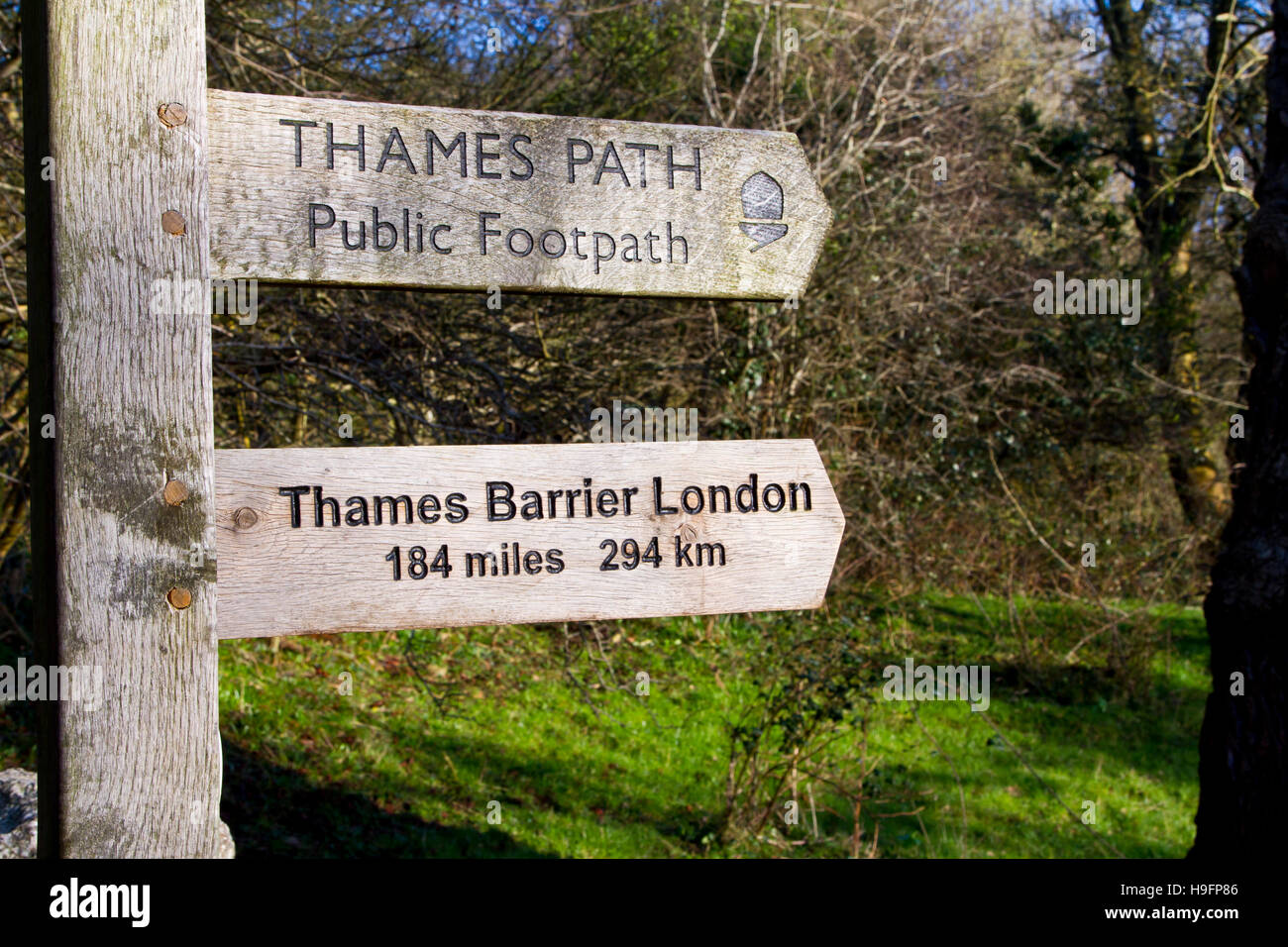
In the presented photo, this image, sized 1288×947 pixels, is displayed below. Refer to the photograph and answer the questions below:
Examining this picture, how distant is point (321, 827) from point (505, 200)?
374 centimetres

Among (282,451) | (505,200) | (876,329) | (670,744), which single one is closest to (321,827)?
(670,744)

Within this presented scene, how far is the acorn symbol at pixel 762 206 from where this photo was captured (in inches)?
82.3

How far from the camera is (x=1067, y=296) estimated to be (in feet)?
32.3

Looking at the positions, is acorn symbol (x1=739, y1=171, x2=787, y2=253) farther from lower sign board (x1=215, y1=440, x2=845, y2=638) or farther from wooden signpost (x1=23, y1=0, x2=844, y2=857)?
lower sign board (x1=215, y1=440, x2=845, y2=638)

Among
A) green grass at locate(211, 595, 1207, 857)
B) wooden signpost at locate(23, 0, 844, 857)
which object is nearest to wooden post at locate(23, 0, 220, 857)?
wooden signpost at locate(23, 0, 844, 857)

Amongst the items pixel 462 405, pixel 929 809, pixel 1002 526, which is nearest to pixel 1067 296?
pixel 1002 526

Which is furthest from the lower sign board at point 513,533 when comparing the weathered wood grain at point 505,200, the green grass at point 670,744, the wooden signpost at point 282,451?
the green grass at point 670,744

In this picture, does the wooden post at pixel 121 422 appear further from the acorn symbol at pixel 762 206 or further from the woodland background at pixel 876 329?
the woodland background at pixel 876 329

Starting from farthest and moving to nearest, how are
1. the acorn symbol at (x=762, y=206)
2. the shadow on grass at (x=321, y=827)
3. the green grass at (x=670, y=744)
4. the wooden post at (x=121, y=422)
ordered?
the green grass at (x=670, y=744) < the shadow on grass at (x=321, y=827) < the acorn symbol at (x=762, y=206) < the wooden post at (x=121, y=422)

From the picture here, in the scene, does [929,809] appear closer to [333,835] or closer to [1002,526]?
[333,835]

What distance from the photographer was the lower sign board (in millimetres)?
1775

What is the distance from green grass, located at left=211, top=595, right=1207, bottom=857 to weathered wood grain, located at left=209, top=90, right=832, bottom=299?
2.99m

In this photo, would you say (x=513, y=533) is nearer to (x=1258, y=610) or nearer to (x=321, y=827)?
(x=1258, y=610)

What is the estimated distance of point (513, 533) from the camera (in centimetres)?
188
